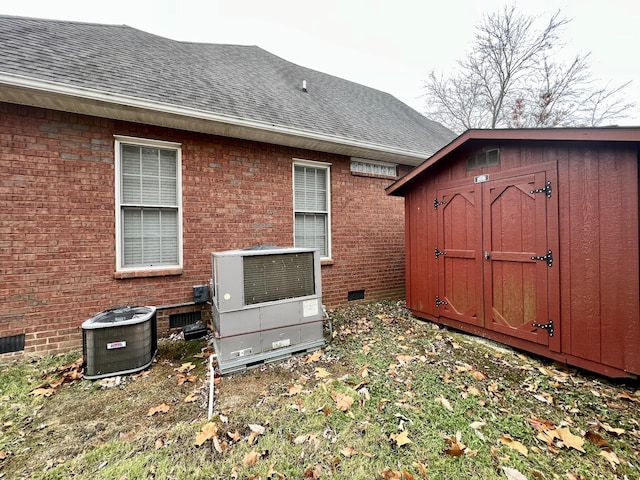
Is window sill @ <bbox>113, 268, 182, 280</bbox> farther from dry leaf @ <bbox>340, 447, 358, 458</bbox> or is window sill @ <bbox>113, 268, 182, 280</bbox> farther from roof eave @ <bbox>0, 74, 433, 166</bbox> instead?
dry leaf @ <bbox>340, 447, 358, 458</bbox>

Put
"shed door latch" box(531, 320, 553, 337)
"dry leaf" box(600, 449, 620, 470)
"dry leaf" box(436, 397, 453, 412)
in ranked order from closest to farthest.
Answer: "dry leaf" box(600, 449, 620, 470) < "dry leaf" box(436, 397, 453, 412) < "shed door latch" box(531, 320, 553, 337)

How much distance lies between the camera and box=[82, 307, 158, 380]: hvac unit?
309cm

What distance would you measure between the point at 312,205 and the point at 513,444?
464 cm

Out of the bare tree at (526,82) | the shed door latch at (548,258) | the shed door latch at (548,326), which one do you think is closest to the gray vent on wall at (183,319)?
the shed door latch at (548,326)

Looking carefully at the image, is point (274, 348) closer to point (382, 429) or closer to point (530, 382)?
point (382, 429)

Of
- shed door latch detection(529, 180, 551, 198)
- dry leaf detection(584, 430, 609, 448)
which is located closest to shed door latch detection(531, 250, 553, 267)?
shed door latch detection(529, 180, 551, 198)

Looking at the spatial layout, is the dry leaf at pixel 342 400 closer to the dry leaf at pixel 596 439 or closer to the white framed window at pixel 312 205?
Answer: the dry leaf at pixel 596 439

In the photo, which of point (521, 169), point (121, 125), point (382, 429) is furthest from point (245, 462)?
point (121, 125)

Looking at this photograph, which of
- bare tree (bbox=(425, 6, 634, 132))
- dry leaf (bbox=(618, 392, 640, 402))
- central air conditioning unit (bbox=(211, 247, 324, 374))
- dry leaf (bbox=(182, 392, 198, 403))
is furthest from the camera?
bare tree (bbox=(425, 6, 634, 132))

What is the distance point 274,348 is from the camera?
3.46 meters

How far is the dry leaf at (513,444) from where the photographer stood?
1980 millimetres

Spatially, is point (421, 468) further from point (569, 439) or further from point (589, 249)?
point (589, 249)

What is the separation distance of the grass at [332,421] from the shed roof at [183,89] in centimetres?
354

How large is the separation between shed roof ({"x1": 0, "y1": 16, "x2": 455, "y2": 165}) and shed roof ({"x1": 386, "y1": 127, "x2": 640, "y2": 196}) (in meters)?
1.69
